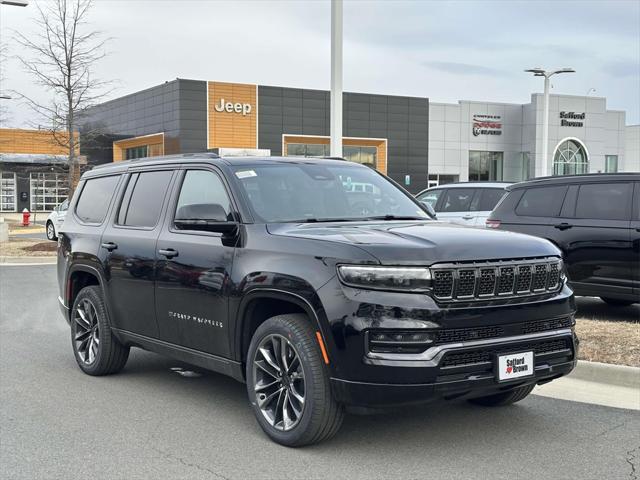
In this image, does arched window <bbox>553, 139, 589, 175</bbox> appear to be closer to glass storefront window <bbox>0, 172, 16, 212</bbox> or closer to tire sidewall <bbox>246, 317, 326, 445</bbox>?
glass storefront window <bbox>0, 172, 16, 212</bbox>

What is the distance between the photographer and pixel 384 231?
15.9 feet

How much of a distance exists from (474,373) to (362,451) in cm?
96

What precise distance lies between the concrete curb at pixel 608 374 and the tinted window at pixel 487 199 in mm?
7887

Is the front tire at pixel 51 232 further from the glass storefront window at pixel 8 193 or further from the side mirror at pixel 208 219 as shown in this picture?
the glass storefront window at pixel 8 193

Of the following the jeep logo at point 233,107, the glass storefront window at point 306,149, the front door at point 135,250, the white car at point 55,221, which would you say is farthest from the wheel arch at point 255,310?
the glass storefront window at point 306,149

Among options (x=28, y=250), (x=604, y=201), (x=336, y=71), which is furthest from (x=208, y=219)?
(x=28, y=250)

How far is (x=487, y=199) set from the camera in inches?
562

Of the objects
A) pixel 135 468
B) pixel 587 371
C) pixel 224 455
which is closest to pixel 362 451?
pixel 224 455

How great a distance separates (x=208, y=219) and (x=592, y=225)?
5.63 meters

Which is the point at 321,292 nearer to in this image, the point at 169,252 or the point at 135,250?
the point at 169,252

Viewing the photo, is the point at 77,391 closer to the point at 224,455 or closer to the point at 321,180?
the point at 224,455

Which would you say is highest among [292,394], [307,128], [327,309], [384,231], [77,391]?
[307,128]

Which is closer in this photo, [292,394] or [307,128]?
[292,394]

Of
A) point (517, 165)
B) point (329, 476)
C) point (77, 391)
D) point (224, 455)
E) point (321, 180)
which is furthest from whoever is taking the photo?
point (517, 165)
